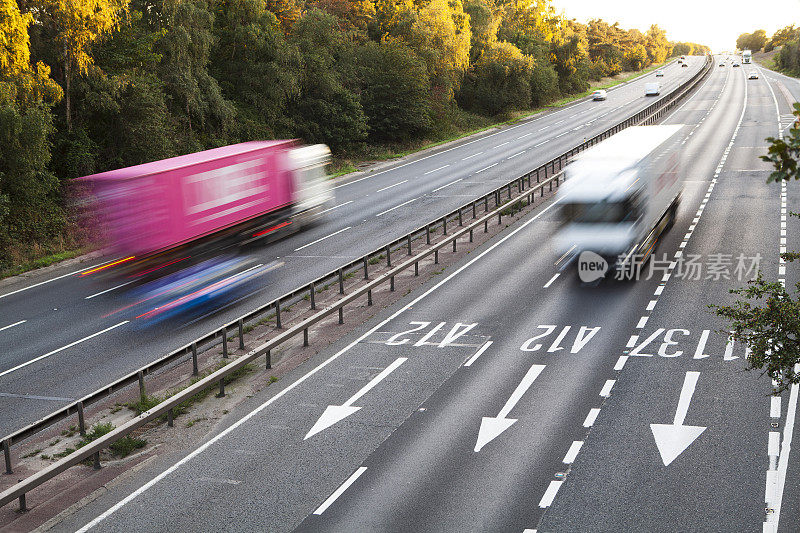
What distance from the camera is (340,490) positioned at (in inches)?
417

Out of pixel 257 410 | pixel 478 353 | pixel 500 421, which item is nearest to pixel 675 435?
pixel 500 421

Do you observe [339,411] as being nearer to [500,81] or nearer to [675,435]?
[675,435]

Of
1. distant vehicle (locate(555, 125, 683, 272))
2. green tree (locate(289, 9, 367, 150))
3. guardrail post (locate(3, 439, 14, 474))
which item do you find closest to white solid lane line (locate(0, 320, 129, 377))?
guardrail post (locate(3, 439, 14, 474))

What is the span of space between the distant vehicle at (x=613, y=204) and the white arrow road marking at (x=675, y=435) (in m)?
7.97

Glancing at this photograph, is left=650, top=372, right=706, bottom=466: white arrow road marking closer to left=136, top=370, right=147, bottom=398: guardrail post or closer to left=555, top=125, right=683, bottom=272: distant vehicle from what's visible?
left=555, top=125, right=683, bottom=272: distant vehicle

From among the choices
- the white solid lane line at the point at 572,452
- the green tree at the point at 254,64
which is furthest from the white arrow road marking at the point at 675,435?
the green tree at the point at 254,64

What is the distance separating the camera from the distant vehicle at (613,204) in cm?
2048

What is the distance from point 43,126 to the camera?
1083 inches

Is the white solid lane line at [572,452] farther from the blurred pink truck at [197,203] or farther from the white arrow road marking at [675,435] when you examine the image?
the blurred pink truck at [197,203]

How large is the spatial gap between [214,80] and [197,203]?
2240 cm

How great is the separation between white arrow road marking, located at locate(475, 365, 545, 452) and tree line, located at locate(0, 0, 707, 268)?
1999cm

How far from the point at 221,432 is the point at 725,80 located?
113 metres

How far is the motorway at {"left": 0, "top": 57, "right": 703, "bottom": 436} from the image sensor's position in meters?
15.7

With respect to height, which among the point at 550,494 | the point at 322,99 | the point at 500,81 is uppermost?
the point at 500,81
